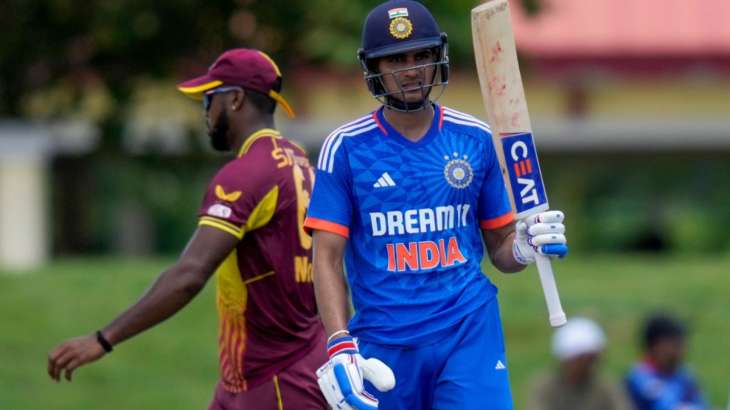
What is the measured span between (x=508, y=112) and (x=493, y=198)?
12.7 inches

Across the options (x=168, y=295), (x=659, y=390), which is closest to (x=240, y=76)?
(x=168, y=295)

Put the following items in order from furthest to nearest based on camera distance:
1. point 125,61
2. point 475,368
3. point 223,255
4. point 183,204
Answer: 1. point 183,204
2. point 125,61
3. point 223,255
4. point 475,368

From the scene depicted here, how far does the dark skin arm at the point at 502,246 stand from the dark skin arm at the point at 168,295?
105cm

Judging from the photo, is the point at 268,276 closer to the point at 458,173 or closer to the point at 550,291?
the point at 458,173

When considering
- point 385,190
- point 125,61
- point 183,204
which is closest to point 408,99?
point 385,190

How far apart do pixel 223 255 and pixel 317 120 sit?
1502 cm

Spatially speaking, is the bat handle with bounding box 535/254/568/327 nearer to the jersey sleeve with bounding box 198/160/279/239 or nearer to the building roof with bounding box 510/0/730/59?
the jersey sleeve with bounding box 198/160/279/239

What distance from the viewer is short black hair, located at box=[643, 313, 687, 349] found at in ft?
35.7

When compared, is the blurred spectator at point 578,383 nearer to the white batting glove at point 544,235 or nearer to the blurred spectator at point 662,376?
the blurred spectator at point 662,376

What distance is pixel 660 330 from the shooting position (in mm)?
10906

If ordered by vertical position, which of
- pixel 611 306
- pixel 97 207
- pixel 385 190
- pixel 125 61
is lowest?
pixel 385 190

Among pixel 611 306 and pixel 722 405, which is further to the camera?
pixel 611 306

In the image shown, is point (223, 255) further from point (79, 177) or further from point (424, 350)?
point (79, 177)

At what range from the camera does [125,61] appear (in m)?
11.4
